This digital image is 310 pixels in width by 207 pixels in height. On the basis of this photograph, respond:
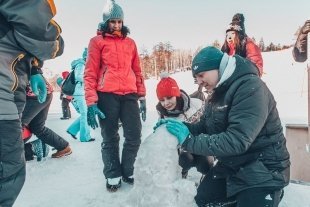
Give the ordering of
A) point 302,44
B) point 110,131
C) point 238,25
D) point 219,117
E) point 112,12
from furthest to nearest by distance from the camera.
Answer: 1. point 238,25
2. point 302,44
3. point 110,131
4. point 112,12
5. point 219,117

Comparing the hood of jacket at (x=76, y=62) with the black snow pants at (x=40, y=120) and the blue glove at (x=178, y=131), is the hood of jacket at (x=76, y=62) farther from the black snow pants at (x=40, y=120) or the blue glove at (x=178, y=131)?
the blue glove at (x=178, y=131)

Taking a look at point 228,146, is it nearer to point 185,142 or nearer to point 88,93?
point 185,142

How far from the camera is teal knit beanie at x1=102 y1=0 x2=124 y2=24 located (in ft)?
11.4

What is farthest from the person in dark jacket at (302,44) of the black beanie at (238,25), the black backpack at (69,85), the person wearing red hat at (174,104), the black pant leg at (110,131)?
the black backpack at (69,85)

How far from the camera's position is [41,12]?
7.09 ft

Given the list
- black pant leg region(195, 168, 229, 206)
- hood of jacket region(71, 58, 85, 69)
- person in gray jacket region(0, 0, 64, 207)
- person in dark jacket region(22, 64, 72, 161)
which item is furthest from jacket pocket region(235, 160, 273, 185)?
hood of jacket region(71, 58, 85, 69)

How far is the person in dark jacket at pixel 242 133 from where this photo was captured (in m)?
2.20

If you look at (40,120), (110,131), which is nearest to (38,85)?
(110,131)

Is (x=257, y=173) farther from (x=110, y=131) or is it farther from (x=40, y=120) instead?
(x=40, y=120)

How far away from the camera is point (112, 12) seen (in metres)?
3.46

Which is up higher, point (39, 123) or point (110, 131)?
point (110, 131)

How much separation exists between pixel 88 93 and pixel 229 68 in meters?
1.63

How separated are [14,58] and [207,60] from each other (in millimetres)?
1260

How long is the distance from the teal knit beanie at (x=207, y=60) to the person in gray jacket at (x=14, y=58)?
1005 millimetres
